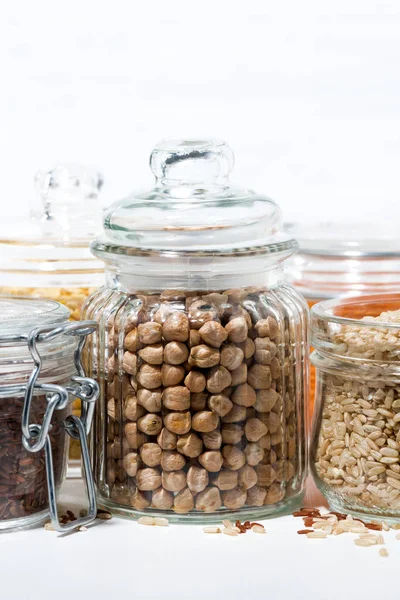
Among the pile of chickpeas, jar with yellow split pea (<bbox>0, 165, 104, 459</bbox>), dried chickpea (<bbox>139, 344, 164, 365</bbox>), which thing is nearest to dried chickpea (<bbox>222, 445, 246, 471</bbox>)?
the pile of chickpeas

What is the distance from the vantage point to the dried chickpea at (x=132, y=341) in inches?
39.4

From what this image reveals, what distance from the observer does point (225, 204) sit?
103 centimetres

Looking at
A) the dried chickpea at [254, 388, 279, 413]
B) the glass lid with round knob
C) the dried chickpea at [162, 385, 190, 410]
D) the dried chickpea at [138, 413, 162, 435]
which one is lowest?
the dried chickpea at [138, 413, 162, 435]

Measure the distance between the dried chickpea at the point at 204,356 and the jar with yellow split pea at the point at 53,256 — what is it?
25cm

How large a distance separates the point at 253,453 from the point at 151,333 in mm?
149

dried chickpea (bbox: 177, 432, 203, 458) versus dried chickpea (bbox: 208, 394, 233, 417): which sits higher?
dried chickpea (bbox: 208, 394, 233, 417)

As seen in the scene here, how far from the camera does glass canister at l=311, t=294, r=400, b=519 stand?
987 millimetres

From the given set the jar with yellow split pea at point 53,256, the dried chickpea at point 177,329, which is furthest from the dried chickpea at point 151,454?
the jar with yellow split pea at point 53,256

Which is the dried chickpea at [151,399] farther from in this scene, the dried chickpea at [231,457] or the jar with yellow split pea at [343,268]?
the jar with yellow split pea at [343,268]

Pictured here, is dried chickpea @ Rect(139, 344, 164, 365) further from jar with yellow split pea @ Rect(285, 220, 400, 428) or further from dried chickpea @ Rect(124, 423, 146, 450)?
jar with yellow split pea @ Rect(285, 220, 400, 428)

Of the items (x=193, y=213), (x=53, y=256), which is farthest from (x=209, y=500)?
(x=53, y=256)

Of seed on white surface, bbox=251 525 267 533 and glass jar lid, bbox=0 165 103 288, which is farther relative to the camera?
glass jar lid, bbox=0 165 103 288

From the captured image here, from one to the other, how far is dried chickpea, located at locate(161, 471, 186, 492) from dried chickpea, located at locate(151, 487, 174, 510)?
12 mm

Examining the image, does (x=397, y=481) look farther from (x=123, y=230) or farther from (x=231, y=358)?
(x=123, y=230)
